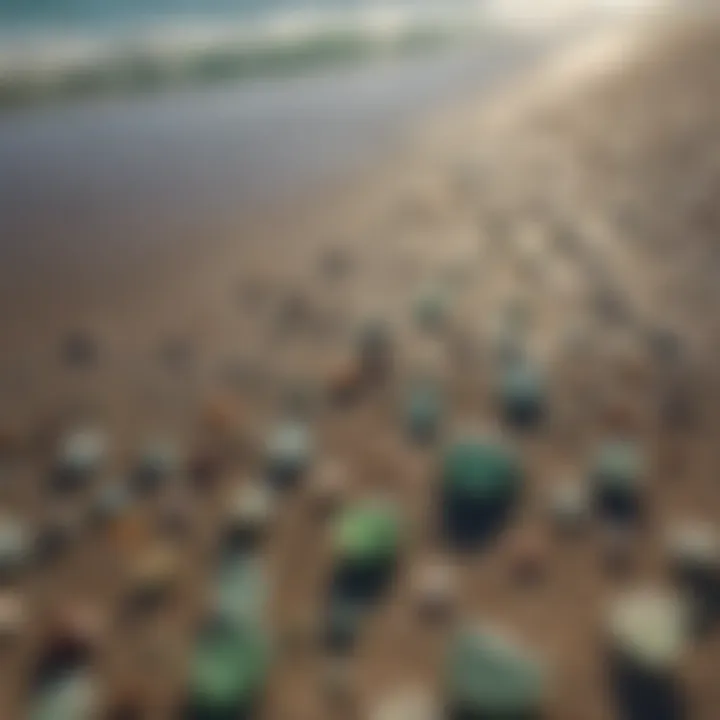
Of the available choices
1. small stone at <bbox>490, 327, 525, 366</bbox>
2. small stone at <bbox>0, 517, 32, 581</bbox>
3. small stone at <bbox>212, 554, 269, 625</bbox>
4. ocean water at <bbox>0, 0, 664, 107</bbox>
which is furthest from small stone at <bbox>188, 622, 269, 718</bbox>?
ocean water at <bbox>0, 0, 664, 107</bbox>

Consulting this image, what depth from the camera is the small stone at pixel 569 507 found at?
1024 mm

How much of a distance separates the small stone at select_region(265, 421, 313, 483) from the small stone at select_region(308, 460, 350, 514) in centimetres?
2

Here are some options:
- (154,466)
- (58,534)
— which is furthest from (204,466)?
(58,534)

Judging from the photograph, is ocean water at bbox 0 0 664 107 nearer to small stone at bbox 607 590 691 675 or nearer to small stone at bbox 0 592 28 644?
small stone at bbox 0 592 28 644

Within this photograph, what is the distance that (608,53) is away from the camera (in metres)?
1.96

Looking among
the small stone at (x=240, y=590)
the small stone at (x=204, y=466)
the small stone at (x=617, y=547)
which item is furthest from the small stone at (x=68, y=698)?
the small stone at (x=617, y=547)

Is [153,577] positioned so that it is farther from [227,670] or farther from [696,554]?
[696,554]

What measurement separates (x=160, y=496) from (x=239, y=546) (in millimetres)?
117

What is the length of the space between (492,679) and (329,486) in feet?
0.94

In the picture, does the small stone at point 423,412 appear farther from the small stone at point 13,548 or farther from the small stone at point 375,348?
the small stone at point 13,548

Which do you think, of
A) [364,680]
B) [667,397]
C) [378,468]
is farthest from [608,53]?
[364,680]

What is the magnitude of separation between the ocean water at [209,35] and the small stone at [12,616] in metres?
1.21

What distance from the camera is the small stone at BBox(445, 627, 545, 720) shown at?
880mm

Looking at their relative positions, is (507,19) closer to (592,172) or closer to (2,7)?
(592,172)
